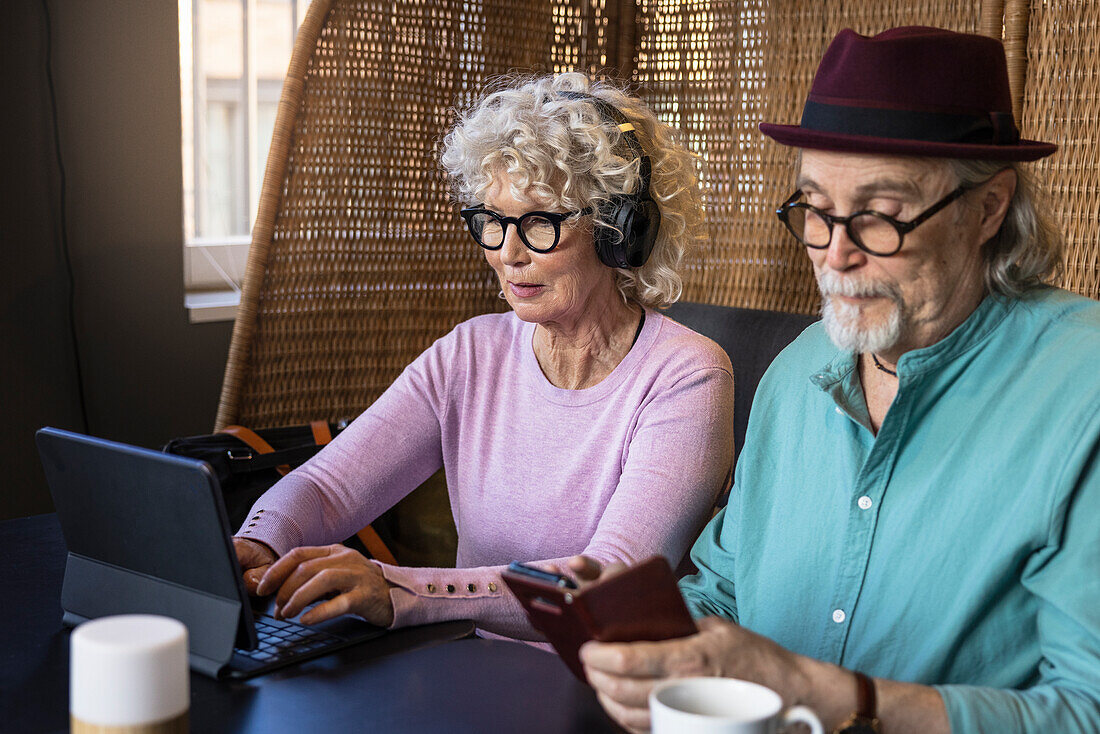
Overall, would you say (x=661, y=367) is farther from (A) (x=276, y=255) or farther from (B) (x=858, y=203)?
(A) (x=276, y=255)

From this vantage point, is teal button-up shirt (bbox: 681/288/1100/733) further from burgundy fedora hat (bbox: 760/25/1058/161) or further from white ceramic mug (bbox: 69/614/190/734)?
white ceramic mug (bbox: 69/614/190/734)

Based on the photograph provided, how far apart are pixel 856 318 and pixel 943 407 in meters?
0.13

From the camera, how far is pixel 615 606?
85 centimetres

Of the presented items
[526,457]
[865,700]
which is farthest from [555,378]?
[865,700]

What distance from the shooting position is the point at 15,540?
1452 mm

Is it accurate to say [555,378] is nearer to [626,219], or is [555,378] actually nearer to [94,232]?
[626,219]

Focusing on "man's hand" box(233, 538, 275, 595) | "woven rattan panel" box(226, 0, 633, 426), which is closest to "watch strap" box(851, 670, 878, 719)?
"man's hand" box(233, 538, 275, 595)

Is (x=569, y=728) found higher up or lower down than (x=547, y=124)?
lower down

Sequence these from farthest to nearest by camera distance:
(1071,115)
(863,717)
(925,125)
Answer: (1071,115) < (925,125) < (863,717)

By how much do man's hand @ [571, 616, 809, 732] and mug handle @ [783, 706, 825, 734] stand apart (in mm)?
157

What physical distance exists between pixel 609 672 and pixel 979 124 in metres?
0.68

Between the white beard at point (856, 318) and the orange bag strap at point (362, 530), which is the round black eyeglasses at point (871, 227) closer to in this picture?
the white beard at point (856, 318)

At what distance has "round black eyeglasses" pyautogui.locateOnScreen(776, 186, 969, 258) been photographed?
1133 mm

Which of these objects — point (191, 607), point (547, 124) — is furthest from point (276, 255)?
point (191, 607)
